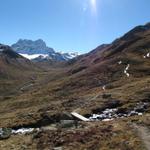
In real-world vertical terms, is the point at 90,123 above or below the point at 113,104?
below

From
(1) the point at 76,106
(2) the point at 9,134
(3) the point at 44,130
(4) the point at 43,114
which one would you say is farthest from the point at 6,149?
(1) the point at 76,106

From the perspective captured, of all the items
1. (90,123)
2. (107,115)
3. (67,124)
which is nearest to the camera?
(67,124)

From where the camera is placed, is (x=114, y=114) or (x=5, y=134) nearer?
(x=5, y=134)

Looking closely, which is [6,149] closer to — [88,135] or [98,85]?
[88,135]

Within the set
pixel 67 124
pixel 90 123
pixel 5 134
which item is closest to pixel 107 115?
pixel 90 123

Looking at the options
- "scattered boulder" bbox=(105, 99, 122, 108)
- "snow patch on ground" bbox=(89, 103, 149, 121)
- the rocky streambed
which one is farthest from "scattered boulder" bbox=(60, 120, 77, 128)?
"scattered boulder" bbox=(105, 99, 122, 108)

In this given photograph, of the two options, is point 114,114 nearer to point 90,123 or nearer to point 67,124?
point 90,123

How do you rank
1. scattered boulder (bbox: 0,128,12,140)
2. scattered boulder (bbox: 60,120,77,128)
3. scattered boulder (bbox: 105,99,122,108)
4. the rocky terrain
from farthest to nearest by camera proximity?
scattered boulder (bbox: 105,99,122,108) < scattered boulder (bbox: 0,128,12,140) < scattered boulder (bbox: 60,120,77,128) < the rocky terrain

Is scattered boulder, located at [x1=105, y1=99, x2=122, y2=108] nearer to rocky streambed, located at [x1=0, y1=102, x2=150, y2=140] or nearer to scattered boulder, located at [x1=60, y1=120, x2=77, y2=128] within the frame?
rocky streambed, located at [x1=0, y1=102, x2=150, y2=140]

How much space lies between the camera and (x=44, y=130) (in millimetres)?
42312

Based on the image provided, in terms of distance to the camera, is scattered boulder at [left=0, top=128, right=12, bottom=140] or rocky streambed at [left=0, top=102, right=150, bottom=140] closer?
scattered boulder at [left=0, top=128, right=12, bottom=140]

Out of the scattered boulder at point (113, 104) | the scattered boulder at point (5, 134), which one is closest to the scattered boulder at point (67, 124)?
the scattered boulder at point (5, 134)

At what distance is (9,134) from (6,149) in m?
9.79

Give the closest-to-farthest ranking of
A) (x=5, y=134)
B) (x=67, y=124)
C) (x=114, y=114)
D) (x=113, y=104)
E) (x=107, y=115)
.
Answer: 1. (x=67, y=124)
2. (x=5, y=134)
3. (x=114, y=114)
4. (x=107, y=115)
5. (x=113, y=104)
